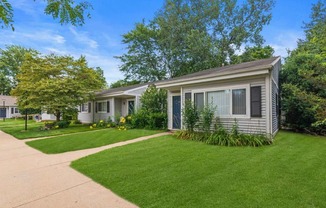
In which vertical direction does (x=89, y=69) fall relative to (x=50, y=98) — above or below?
above

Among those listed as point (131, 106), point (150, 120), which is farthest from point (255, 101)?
point (131, 106)

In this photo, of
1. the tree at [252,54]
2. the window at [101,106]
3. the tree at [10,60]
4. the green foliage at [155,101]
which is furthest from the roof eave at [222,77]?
the tree at [10,60]

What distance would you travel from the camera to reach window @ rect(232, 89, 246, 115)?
26.9 ft

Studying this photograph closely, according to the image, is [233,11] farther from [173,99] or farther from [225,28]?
[173,99]

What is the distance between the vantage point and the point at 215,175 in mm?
4379

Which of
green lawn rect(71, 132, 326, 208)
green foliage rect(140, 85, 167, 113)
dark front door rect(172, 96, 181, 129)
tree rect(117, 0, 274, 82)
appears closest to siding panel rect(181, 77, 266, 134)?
green lawn rect(71, 132, 326, 208)

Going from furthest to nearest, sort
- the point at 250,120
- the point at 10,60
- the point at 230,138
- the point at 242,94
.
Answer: the point at 10,60
the point at 242,94
the point at 250,120
the point at 230,138

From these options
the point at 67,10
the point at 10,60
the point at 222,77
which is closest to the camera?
the point at 67,10

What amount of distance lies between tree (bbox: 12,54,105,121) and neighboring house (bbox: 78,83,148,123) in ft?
4.92

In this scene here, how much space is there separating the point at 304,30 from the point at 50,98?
83.5ft

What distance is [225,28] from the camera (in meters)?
25.5

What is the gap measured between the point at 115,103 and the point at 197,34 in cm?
1296

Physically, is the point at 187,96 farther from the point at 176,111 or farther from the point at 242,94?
the point at 242,94

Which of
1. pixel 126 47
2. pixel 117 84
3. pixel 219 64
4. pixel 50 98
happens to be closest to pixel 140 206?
pixel 50 98
